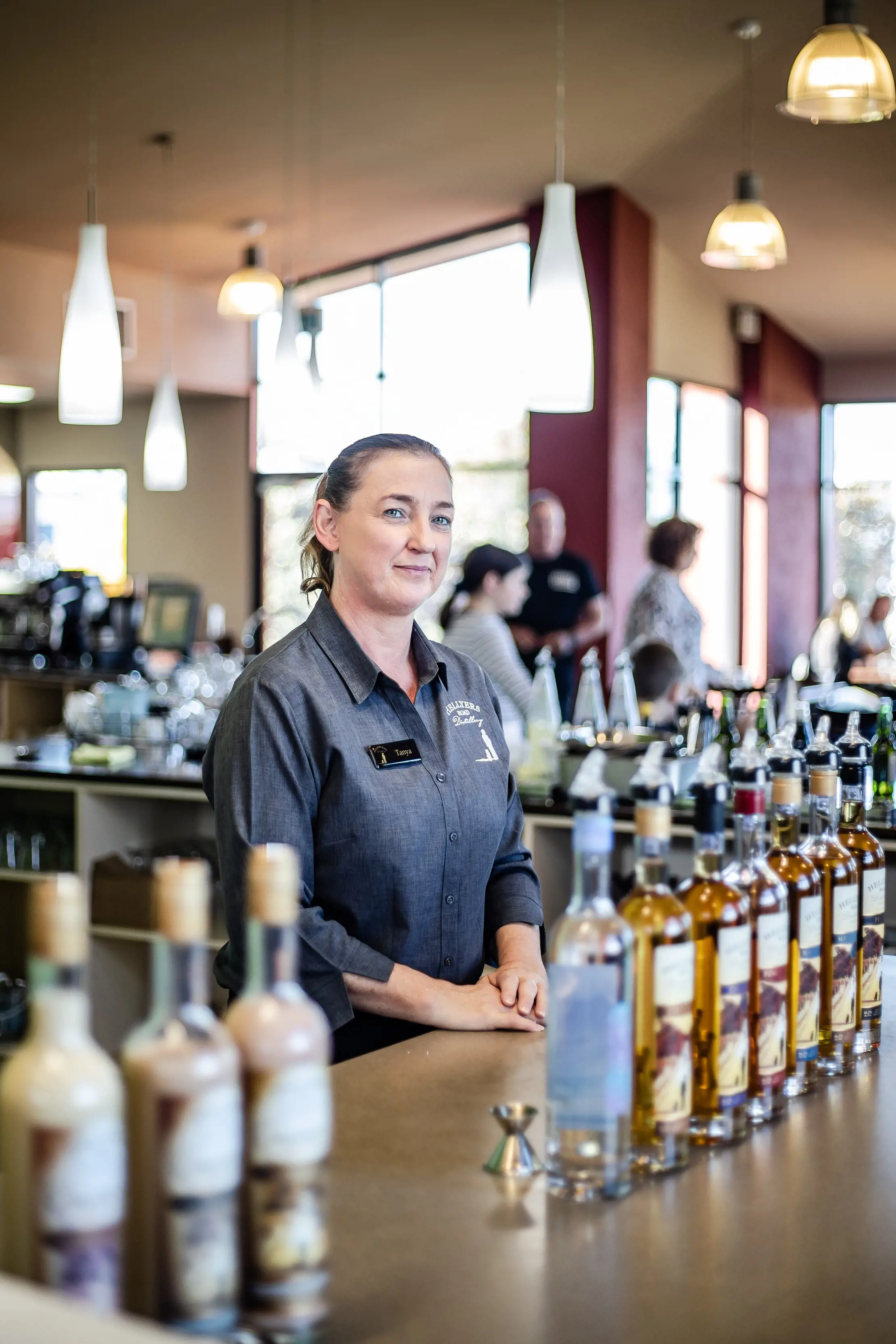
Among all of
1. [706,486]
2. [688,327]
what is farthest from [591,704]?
[706,486]

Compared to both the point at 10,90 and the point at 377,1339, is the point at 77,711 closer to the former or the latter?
the point at 10,90

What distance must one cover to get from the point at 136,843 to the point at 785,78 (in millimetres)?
5461

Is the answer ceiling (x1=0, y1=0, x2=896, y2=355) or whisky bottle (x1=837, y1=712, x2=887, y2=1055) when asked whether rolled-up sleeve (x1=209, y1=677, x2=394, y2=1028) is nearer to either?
whisky bottle (x1=837, y1=712, x2=887, y2=1055)

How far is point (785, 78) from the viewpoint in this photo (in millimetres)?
7609

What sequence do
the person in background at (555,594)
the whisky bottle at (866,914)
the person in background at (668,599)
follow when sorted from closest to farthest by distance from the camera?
the whisky bottle at (866,914)
the person in background at (668,599)
the person in background at (555,594)

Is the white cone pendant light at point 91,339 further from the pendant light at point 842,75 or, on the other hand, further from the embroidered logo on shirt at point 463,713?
the pendant light at point 842,75

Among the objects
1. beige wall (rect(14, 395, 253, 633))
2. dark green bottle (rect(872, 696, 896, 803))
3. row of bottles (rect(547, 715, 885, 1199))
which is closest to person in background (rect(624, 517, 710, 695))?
dark green bottle (rect(872, 696, 896, 803))

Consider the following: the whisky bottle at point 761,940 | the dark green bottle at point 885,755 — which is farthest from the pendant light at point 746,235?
the whisky bottle at point 761,940

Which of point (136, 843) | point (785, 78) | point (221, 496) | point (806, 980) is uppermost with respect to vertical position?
point (785, 78)

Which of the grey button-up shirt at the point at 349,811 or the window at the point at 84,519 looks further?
the window at the point at 84,519

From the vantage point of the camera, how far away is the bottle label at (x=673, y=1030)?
1.23 metres

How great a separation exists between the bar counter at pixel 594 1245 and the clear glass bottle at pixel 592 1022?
0.11 ft

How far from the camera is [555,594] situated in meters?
6.95

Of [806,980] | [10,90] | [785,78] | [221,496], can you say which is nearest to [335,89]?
[10,90]
